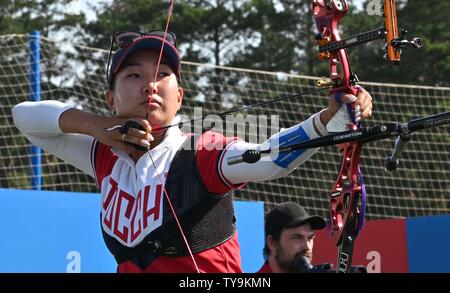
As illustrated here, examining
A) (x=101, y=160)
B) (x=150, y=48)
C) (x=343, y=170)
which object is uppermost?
(x=150, y=48)

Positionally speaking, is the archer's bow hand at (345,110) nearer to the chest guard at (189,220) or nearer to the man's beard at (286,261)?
the chest guard at (189,220)

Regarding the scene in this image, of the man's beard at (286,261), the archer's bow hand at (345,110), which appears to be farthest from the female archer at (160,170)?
the man's beard at (286,261)

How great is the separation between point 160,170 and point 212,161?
0.19 metres

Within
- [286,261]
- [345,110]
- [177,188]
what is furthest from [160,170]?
[286,261]

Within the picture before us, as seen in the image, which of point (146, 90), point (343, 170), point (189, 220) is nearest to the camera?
point (343, 170)

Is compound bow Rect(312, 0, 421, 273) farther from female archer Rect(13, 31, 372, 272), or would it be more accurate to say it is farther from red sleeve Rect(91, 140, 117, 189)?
red sleeve Rect(91, 140, 117, 189)

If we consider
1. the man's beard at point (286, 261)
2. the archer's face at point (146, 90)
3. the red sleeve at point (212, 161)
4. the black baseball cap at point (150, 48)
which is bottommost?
the man's beard at point (286, 261)

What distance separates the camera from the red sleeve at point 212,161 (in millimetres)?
2201

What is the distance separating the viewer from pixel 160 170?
2348 mm

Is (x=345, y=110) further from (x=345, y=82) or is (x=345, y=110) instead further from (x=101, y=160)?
(x=101, y=160)

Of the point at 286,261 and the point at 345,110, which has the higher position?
the point at 345,110

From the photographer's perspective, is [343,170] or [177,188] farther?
[177,188]

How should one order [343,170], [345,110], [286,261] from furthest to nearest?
[286,261], [343,170], [345,110]

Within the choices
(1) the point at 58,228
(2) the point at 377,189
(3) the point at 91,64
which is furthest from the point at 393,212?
(1) the point at 58,228
